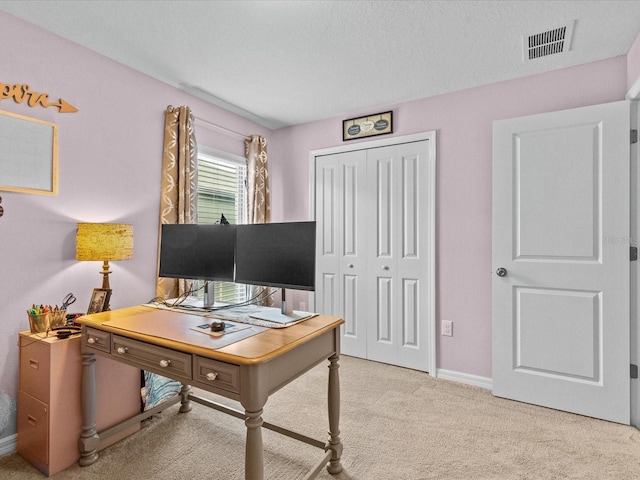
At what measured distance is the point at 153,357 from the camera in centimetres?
160

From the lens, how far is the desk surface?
137cm

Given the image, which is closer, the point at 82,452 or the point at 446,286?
the point at 82,452

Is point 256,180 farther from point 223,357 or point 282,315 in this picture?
point 223,357

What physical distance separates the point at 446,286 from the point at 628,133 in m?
1.61

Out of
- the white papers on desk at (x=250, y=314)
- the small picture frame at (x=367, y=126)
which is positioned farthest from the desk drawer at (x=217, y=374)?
the small picture frame at (x=367, y=126)

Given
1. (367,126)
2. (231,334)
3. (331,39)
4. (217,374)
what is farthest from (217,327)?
(367,126)

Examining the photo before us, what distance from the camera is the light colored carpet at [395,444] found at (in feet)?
5.89

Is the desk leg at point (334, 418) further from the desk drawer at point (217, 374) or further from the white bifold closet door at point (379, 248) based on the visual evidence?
the white bifold closet door at point (379, 248)

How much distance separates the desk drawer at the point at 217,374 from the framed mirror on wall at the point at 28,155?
1563 mm

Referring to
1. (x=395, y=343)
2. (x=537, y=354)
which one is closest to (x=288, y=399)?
(x=395, y=343)

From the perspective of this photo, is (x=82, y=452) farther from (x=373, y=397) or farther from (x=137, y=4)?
(x=137, y=4)

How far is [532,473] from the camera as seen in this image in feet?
5.85

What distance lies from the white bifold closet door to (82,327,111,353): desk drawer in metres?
2.20

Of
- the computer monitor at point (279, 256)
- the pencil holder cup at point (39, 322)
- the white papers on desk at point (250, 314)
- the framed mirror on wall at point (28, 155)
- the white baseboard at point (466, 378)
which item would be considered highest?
the framed mirror on wall at point (28, 155)
